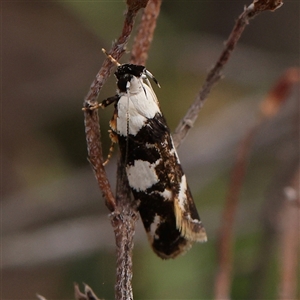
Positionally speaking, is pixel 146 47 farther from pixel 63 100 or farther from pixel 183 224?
pixel 63 100

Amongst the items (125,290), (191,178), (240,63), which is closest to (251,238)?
(191,178)

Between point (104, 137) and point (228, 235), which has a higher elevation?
point (104, 137)

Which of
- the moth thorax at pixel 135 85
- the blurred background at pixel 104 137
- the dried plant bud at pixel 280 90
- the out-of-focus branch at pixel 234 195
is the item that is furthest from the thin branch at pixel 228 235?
the blurred background at pixel 104 137

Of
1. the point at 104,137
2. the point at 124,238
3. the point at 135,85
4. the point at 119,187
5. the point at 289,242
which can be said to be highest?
the point at 104,137

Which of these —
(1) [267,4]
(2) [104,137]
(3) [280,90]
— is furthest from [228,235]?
(2) [104,137]

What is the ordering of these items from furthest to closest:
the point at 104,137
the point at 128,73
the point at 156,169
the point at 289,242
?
the point at 104,137 → the point at 289,242 → the point at 156,169 → the point at 128,73

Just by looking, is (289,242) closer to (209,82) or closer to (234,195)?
(234,195)
